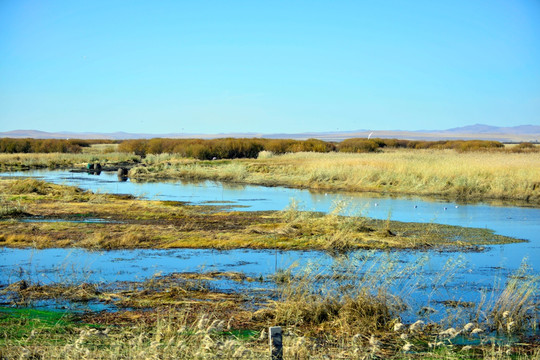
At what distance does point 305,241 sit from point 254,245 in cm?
127

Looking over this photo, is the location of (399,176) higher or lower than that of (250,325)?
higher

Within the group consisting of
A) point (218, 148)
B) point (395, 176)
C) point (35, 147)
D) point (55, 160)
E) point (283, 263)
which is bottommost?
point (283, 263)

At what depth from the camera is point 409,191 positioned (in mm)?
30156

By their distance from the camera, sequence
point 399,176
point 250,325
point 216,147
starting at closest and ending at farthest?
point 250,325
point 399,176
point 216,147

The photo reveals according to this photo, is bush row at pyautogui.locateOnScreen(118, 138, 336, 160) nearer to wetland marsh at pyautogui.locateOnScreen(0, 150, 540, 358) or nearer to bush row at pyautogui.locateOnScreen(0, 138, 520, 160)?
bush row at pyautogui.locateOnScreen(0, 138, 520, 160)

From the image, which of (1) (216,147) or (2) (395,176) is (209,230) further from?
(1) (216,147)

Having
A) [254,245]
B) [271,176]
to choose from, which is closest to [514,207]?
[254,245]

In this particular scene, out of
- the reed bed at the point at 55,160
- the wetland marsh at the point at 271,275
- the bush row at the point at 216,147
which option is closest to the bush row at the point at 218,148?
the bush row at the point at 216,147

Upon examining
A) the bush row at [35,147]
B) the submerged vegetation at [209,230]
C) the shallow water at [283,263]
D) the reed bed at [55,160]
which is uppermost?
the bush row at [35,147]

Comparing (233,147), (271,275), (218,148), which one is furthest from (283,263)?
(233,147)

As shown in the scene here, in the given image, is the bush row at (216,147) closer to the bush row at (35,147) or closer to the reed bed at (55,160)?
the bush row at (35,147)

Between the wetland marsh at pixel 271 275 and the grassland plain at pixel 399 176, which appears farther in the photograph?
the grassland plain at pixel 399 176

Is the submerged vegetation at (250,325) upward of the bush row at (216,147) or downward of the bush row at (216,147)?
downward

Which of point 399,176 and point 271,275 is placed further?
point 399,176
